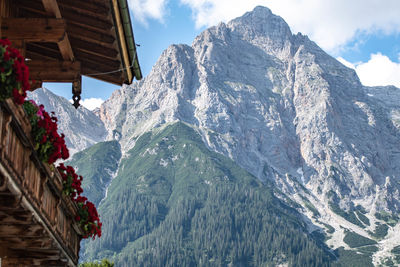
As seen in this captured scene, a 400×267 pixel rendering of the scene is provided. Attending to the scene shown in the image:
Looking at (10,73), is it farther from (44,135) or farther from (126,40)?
(126,40)

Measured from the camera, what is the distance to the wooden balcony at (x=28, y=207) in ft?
21.4

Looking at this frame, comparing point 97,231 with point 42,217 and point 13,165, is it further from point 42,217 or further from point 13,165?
point 13,165

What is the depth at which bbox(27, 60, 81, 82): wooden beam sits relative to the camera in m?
11.1

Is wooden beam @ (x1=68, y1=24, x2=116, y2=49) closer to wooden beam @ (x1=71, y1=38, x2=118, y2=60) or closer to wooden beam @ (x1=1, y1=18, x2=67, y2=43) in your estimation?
wooden beam @ (x1=71, y1=38, x2=118, y2=60)

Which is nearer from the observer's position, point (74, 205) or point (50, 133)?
point (50, 133)

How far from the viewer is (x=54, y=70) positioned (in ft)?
36.8

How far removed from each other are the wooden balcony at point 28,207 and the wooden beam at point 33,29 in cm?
235

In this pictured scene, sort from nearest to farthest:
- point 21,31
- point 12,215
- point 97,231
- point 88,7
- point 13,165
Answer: point 13,165
point 12,215
point 21,31
point 88,7
point 97,231

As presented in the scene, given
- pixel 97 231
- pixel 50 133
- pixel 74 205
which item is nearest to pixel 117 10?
pixel 50 133

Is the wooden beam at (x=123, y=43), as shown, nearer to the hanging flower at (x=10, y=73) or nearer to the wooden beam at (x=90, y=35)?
the wooden beam at (x=90, y=35)

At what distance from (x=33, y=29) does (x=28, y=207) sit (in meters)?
3.44

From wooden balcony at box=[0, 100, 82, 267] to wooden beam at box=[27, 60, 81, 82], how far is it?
8.67 feet

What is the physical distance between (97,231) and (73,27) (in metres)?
4.46

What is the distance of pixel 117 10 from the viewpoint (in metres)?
9.74
